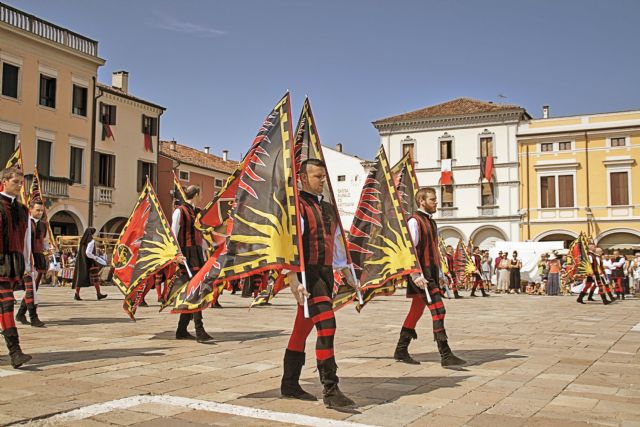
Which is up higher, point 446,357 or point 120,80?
point 120,80

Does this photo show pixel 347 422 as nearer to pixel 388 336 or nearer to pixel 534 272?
pixel 388 336

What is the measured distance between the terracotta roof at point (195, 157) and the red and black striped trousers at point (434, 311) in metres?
38.7

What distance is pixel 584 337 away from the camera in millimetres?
10039

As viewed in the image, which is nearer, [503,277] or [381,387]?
[381,387]

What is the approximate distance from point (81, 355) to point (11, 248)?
4.83 ft

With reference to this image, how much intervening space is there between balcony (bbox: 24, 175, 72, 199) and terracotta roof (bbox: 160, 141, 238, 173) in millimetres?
11939

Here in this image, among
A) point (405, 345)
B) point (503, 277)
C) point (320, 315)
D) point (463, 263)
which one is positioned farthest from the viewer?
point (503, 277)

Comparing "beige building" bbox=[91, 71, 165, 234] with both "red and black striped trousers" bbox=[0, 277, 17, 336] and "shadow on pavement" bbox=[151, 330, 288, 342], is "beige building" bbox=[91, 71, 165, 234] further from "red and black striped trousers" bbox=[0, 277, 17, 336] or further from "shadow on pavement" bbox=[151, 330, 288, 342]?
"red and black striped trousers" bbox=[0, 277, 17, 336]

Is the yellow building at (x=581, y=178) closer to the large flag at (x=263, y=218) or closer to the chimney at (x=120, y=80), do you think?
the chimney at (x=120, y=80)

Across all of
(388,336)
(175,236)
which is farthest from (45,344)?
(388,336)

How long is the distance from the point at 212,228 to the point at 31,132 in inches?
1054

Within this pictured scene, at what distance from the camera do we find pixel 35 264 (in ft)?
34.5

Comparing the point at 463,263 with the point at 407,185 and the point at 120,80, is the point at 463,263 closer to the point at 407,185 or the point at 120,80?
the point at 407,185

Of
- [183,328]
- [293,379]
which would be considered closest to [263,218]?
[293,379]
